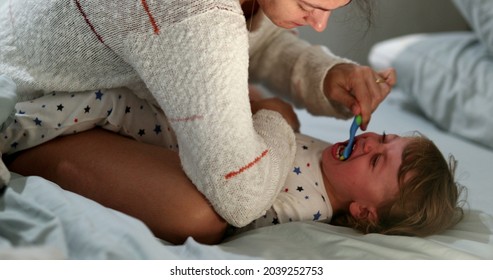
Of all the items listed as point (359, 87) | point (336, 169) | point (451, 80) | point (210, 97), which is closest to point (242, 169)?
point (210, 97)

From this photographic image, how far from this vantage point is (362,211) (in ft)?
3.28

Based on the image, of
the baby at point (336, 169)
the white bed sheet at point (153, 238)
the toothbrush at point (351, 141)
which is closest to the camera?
the white bed sheet at point (153, 238)

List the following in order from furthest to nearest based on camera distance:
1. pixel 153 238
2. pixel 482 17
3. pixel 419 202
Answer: pixel 482 17, pixel 419 202, pixel 153 238

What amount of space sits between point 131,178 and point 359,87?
1.48 ft

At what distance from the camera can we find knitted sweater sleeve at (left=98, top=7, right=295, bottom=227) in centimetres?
76

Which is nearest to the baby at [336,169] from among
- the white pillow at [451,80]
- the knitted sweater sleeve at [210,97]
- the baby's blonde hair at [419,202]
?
the baby's blonde hair at [419,202]

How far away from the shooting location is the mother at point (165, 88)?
0.76 metres

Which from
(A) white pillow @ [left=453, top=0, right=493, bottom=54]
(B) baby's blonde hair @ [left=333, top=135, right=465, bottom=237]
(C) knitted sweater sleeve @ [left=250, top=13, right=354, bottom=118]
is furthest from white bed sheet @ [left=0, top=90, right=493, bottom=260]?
(A) white pillow @ [left=453, top=0, right=493, bottom=54]

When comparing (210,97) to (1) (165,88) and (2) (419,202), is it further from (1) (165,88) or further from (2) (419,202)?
(2) (419,202)

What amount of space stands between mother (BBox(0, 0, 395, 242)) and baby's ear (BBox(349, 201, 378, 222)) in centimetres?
15

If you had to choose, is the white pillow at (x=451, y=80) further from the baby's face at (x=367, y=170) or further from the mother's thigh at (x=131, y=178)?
the mother's thigh at (x=131, y=178)

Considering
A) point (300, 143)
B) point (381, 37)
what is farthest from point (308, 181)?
Result: point (381, 37)

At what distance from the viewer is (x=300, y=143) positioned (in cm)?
105
